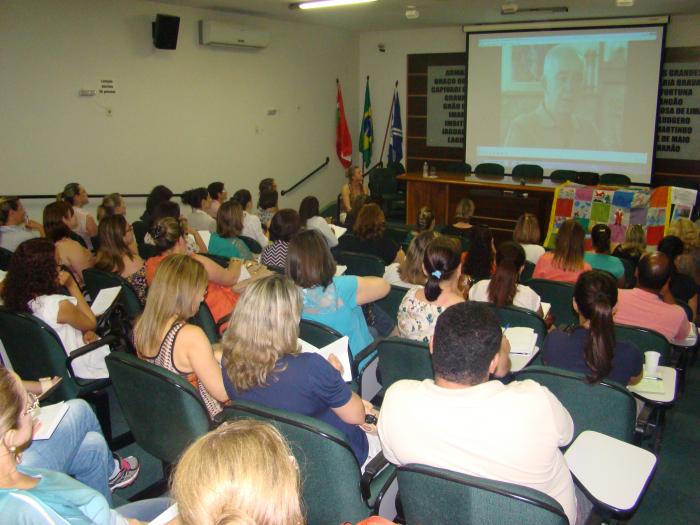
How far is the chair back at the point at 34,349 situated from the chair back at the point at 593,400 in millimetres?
2218

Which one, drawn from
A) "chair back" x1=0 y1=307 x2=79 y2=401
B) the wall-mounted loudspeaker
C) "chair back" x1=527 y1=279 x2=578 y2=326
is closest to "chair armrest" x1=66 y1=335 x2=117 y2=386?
"chair back" x1=0 y1=307 x2=79 y2=401

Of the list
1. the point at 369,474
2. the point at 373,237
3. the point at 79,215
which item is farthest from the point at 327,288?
the point at 79,215

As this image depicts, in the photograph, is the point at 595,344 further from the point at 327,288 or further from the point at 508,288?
the point at 327,288

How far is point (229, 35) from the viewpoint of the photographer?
7.77 meters

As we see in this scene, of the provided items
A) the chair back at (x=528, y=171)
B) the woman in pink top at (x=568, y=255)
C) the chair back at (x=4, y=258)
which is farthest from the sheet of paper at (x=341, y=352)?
the chair back at (x=528, y=171)

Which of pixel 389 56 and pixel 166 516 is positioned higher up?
pixel 389 56

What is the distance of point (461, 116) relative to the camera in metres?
10.4

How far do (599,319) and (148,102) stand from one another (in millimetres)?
6148

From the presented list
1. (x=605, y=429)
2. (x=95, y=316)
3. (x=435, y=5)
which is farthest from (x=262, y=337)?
(x=435, y=5)

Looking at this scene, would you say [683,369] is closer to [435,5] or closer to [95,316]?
[95,316]

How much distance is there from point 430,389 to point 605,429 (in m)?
0.96

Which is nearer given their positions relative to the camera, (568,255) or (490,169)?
(568,255)

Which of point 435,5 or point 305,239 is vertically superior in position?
point 435,5

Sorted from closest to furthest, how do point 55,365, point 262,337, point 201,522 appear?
point 201,522 < point 262,337 < point 55,365
